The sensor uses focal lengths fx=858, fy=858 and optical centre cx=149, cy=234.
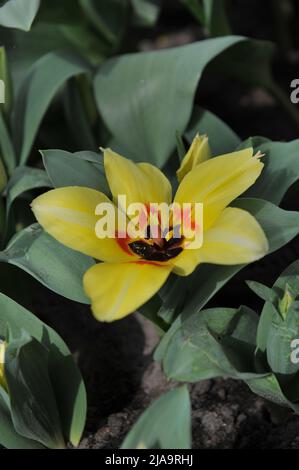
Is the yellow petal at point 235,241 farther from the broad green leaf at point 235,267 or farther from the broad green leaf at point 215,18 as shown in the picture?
the broad green leaf at point 215,18

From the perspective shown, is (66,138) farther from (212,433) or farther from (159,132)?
(212,433)

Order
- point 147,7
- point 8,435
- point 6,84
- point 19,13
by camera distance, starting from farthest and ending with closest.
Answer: point 147,7
point 6,84
point 19,13
point 8,435

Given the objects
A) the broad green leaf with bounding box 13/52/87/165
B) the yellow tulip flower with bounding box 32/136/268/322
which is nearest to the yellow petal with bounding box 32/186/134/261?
the yellow tulip flower with bounding box 32/136/268/322

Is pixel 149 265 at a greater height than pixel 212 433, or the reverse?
pixel 149 265

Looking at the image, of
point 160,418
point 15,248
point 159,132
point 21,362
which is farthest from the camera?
point 159,132

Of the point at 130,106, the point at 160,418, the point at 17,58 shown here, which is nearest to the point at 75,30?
the point at 17,58

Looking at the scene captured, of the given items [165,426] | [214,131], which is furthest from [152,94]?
[165,426]

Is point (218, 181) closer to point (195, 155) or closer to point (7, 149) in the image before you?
point (195, 155)
